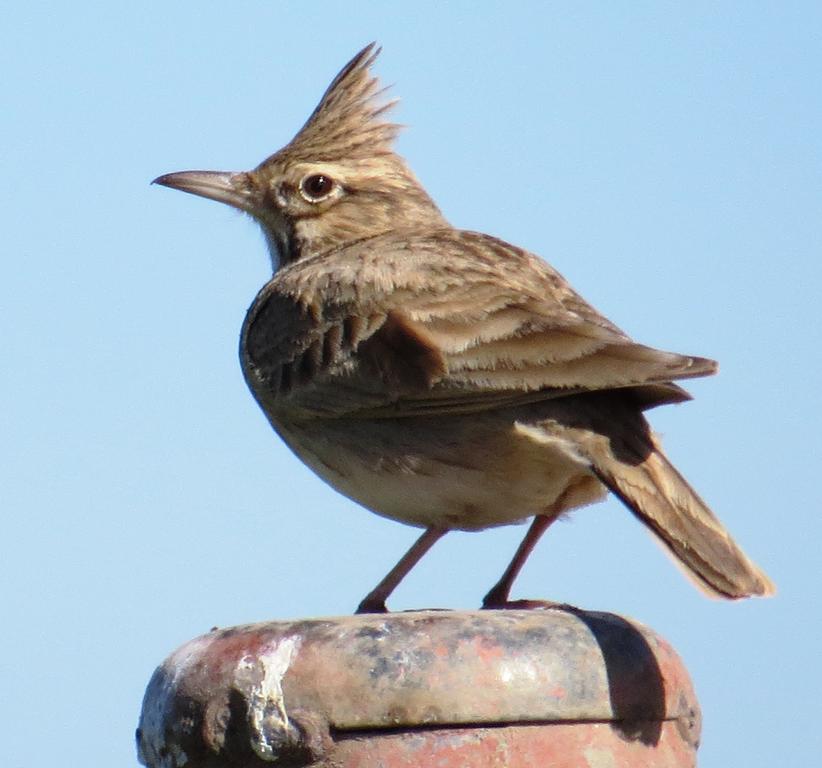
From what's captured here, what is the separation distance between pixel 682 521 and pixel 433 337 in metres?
1.30

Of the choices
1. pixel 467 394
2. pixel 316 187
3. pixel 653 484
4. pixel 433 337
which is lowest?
pixel 653 484

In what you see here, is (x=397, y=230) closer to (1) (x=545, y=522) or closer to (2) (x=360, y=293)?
(2) (x=360, y=293)

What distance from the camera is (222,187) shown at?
28.3ft

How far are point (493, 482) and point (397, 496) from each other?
45cm

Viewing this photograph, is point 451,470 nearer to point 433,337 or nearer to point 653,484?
point 433,337

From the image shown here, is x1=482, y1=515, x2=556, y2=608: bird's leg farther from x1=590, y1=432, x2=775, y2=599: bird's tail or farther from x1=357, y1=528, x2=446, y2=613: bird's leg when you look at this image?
x1=590, y1=432, x2=775, y2=599: bird's tail

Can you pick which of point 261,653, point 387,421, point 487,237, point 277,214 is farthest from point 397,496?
point 277,214

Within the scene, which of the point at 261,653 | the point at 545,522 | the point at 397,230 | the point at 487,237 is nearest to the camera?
the point at 261,653

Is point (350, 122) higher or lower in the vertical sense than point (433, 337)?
higher

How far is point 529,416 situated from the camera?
569 centimetres

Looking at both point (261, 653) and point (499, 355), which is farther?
point (499, 355)

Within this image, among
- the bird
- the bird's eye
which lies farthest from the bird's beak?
the bird

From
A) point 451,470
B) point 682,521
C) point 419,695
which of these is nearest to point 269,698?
point 419,695

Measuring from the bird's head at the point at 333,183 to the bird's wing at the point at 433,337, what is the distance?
2.87 feet
